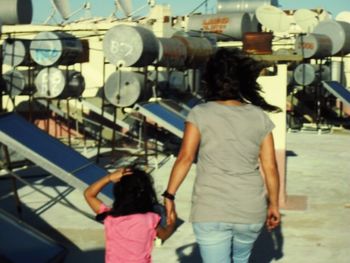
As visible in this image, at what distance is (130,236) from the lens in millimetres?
4859

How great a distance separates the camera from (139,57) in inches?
640

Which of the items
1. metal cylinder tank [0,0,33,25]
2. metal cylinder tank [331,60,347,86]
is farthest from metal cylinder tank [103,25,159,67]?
metal cylinder tank [331,60,347,86]

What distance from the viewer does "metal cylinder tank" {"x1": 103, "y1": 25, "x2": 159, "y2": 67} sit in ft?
53.2

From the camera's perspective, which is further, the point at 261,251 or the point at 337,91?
the point at 337,91

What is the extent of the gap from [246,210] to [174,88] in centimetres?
1531

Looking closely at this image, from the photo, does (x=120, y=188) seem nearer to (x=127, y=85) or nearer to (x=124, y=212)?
(x=124, y=212)

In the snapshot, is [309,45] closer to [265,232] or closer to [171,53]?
[171,53]

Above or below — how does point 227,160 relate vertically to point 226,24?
below

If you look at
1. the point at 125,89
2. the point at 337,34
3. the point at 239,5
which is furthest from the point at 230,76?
the point at 239,5

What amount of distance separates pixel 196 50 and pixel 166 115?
21.4 ft

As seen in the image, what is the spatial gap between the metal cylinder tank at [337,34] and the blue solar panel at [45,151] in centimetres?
2333

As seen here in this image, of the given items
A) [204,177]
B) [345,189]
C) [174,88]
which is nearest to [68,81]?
[174,88]

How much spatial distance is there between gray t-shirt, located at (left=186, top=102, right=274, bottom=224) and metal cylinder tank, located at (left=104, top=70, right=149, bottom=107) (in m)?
11.8

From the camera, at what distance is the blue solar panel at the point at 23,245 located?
7.18 metres
